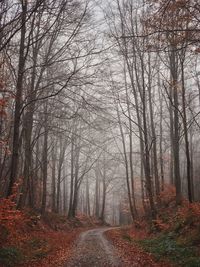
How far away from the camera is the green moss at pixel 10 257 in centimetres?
903

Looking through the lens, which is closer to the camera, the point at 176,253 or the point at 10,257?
the point at 10,257

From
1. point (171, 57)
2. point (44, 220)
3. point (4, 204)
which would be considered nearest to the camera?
point (4, 204)

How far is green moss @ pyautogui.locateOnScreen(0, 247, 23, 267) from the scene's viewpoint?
9.03m

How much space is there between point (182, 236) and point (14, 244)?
19.8ft

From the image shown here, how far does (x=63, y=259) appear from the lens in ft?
34.7

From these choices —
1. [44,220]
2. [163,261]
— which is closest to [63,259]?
[163,261]

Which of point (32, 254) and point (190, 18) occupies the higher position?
point (190, 18)

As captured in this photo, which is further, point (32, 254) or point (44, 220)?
point (44, 220)

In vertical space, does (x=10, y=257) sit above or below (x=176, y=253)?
above

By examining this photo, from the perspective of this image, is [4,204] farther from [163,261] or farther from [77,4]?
[77,4]

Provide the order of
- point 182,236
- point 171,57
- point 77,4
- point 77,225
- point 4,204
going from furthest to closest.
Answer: point 77,225 < point 171,57 < point 182,236 < point 77,4 < point 4,204

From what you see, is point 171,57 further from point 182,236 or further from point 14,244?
point 14,244

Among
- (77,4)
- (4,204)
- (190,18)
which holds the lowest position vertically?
(4,204)

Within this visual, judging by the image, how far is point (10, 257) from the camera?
9453 millimetres
